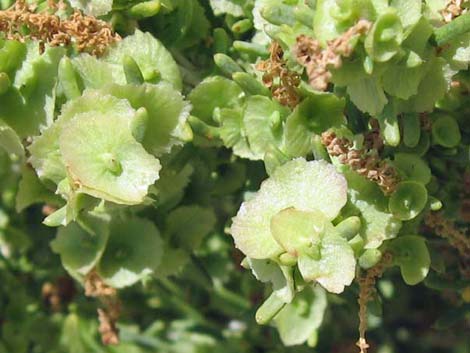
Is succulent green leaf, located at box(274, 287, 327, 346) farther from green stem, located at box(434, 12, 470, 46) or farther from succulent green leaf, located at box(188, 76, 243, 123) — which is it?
green stem, located at box(434, 12, 470, 46)

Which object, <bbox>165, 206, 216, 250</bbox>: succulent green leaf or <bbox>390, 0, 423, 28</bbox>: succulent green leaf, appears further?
<bbox>165, 206, 216, 250</bbox>: succulent green leaf

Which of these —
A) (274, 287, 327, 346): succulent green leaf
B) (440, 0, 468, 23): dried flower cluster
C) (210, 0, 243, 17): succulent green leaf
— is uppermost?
(440, 0, 468, 23): dried flower cluster

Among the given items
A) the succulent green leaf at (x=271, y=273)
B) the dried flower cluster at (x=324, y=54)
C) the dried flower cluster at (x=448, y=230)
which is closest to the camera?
the dried flower cluster at (x=324, y=54)

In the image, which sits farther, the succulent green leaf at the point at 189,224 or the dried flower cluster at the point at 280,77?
the succulent green leaf at the point at 189,224

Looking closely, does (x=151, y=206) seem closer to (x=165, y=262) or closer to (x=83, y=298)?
(x=165, y=262)

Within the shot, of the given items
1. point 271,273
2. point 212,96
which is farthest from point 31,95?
point 271,273

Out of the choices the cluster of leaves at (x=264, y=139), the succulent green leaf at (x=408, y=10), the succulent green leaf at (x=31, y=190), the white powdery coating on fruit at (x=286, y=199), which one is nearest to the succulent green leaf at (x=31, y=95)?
the cluster of leaves at (x=264, y=139)

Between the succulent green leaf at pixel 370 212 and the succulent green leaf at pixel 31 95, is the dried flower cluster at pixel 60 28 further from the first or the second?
the succulent green leaf at pixel 370 212

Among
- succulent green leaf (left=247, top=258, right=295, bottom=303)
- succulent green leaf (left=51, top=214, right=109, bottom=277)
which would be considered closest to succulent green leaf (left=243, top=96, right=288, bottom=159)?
succulent green leaf (left=247, top=258, right=295, bottom=303)

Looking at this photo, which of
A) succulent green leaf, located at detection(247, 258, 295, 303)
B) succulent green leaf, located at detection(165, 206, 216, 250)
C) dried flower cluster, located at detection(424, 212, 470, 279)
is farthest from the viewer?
succulent green leaf, located at detection(165, 206, 216, 250)
